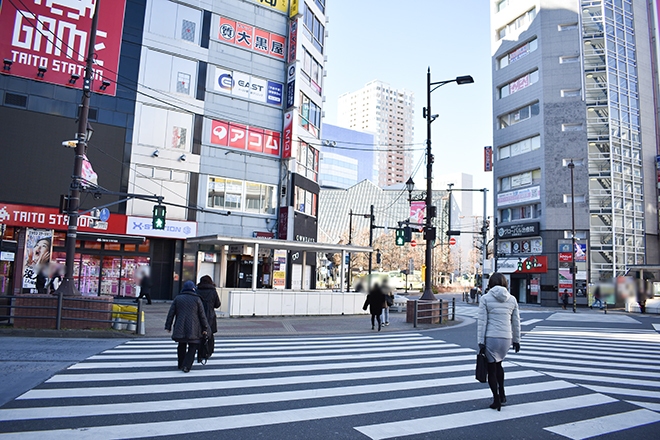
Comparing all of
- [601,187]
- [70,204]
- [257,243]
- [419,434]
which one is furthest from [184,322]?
[601,187]

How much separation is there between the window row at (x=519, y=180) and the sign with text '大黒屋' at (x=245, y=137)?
93.1 ft

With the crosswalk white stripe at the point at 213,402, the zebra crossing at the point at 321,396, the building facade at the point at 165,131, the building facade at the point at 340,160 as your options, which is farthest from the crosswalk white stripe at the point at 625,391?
the building facade at the point at 340,160

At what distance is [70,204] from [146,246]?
14.1 meters

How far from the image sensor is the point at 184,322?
28.2ft

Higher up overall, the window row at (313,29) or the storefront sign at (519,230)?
the window row at (313,29)

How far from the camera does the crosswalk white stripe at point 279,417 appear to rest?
5.20 meters

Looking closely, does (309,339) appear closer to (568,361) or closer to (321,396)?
(568,361)

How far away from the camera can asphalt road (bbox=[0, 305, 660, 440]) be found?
18.4 feet

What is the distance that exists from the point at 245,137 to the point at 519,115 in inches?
1277

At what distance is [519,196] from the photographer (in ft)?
163

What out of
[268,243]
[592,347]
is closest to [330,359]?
[592,347]

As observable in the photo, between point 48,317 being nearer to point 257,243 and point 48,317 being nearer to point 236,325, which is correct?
point 236,325

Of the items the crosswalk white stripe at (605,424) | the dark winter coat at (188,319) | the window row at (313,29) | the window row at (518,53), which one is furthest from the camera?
the window row at (518,53)

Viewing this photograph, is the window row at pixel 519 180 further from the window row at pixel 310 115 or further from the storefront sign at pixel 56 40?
the storefront sign at pixel 56 40
